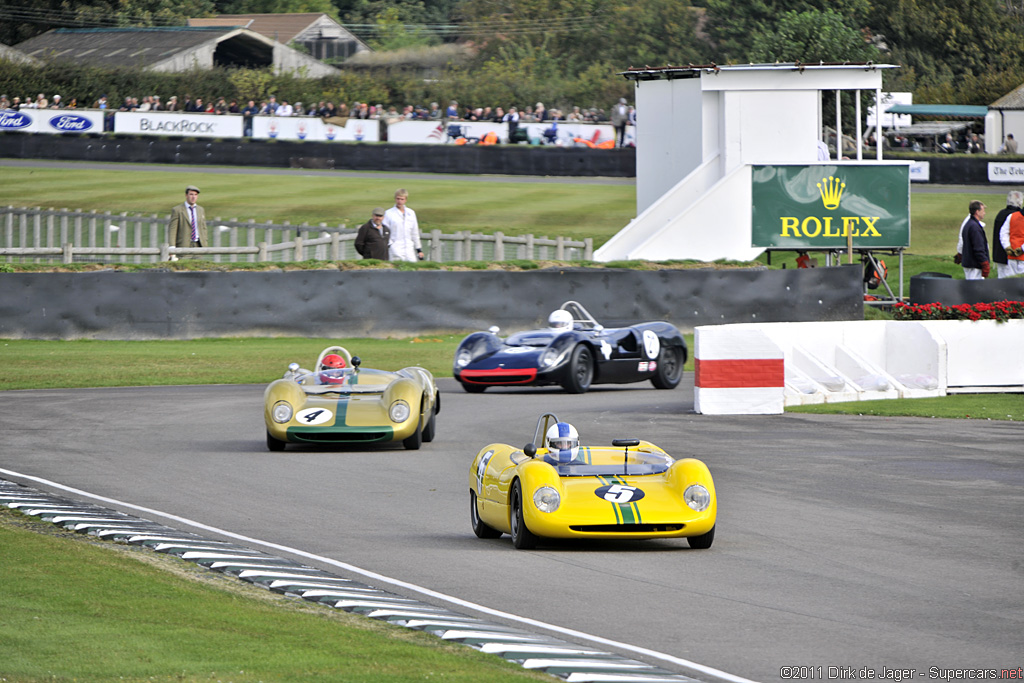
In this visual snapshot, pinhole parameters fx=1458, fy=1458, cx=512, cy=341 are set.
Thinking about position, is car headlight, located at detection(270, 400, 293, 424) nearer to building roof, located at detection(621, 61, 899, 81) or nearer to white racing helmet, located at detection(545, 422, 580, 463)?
white racing helmet, located at detection(545, 422, 580, 463)

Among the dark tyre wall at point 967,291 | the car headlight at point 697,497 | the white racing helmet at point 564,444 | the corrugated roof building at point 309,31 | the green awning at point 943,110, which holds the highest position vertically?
the corrugated roof building at point 309,31

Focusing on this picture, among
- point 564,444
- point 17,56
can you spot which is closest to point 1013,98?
point 17,56

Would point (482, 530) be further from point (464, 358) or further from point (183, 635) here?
point (464, 358)

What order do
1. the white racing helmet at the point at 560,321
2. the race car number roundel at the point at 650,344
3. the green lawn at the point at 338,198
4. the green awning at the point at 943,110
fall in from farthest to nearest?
the green awning at the point at 943,110
the green lawn at the point at 338,198
the race car number roundel at the point at 650,344
the white racing helmet at the point at 560,321

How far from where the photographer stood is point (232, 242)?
34719 millimetres

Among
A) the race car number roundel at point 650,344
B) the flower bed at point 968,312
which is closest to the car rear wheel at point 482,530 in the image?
the race car number roundel at point 650,344

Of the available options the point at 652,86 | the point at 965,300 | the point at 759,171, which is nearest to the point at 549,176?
the point at 652,86

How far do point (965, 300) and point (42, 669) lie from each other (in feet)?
54.1

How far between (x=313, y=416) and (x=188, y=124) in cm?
4017

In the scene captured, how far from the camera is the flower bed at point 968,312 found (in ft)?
59.8

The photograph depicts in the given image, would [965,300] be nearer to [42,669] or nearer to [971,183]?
[42,669]

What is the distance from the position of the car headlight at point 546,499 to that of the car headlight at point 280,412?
4.97 metres

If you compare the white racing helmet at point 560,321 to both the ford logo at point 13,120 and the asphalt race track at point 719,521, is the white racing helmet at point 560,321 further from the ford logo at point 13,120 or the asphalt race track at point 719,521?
the ford logo at point 13,120

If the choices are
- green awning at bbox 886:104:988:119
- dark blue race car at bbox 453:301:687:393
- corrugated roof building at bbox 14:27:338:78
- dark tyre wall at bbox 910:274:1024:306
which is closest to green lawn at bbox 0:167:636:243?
dark tyre wall at bbox 910:274:1024:306
